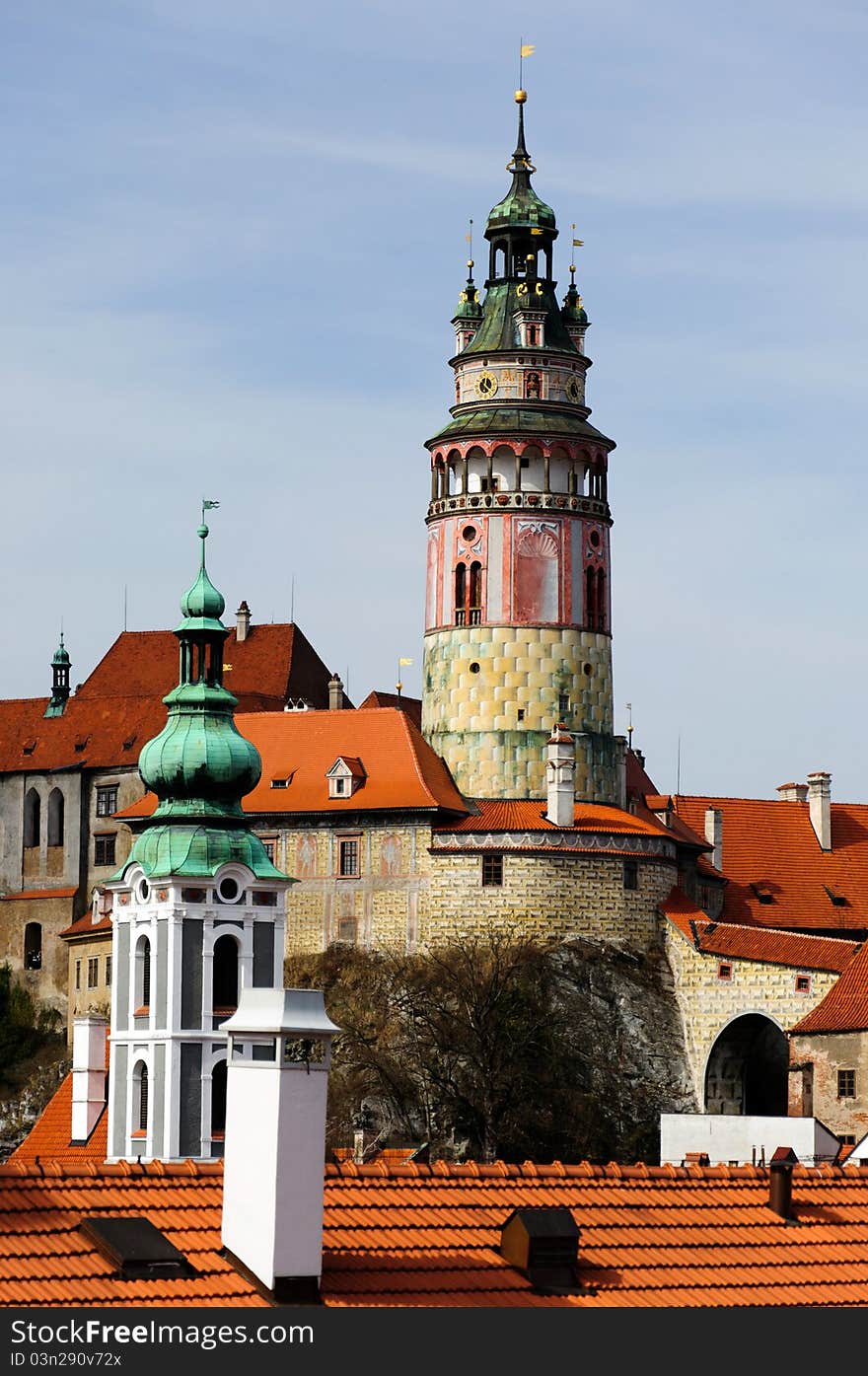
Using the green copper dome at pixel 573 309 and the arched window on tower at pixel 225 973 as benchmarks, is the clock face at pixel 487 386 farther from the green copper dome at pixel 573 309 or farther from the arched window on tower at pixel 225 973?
the arched window on tower at pixel 225 973

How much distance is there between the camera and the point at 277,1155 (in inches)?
920

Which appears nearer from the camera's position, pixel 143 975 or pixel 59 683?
pixel 143 975

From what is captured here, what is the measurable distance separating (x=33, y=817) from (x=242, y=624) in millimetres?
8784

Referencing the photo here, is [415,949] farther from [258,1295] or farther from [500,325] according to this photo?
[258,1295]

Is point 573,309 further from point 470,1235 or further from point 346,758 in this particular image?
point 470,1235

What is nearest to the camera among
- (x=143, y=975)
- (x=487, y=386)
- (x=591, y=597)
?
(x=143, y=975)

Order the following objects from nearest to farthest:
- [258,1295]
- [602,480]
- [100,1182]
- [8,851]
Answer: [258,1295]
[100,1182]
[602,480]
[8,851]

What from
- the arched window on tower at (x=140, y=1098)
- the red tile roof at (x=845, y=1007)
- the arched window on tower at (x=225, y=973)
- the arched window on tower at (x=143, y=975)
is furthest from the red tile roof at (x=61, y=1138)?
the red tile roof at (x=845, y=1007)

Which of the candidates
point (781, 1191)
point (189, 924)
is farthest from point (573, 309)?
point (781, 1191)

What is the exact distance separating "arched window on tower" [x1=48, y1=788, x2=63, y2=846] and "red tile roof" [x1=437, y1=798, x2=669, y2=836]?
14.4m

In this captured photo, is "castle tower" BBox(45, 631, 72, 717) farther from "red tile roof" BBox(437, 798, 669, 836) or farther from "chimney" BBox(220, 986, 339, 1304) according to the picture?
"chimney" BBox(220, 986, 339, 1304)

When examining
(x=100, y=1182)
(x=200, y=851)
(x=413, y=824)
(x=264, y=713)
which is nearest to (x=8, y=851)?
(x=264, y=713)

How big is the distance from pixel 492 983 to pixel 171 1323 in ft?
186

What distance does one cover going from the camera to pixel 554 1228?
24.5m
